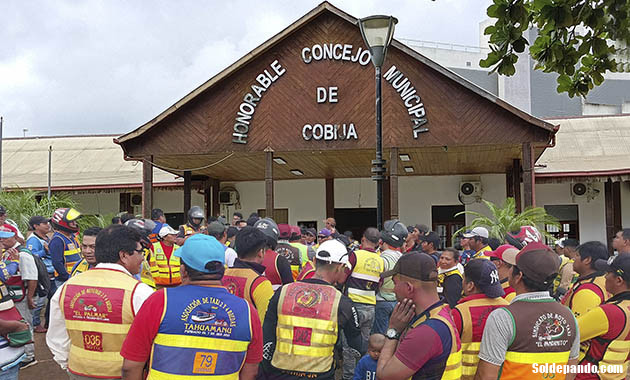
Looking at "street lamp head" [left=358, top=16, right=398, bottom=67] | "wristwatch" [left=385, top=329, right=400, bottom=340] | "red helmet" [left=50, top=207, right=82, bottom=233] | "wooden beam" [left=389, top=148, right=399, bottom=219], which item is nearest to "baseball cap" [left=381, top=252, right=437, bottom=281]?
"wristwatch" [left=385, top=329, right=400, bottom=340]

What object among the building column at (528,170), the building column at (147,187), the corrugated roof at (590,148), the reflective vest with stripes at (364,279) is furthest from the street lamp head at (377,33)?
the corrugated roof at (590,148)

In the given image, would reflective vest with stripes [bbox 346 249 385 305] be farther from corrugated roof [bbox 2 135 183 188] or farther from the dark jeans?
corrugated roof [bbox 2 135 183 188]

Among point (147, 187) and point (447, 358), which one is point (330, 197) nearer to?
point (147, 187)

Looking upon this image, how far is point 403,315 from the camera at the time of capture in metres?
3.33

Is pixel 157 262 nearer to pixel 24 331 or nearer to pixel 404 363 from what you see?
pixel 24 331

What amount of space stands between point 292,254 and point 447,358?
12.9 feet

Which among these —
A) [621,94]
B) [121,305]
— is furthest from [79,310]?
[621,94]

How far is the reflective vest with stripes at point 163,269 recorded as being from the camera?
7906 mm

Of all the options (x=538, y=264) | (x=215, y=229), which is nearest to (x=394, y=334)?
(x=538, y=264)

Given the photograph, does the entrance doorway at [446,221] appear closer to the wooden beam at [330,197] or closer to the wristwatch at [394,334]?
the wooden beam at [330,197]

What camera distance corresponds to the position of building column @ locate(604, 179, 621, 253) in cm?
1997

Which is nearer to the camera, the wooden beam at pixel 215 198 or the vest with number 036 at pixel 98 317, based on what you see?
the vest with number 036 at pixel 98 317

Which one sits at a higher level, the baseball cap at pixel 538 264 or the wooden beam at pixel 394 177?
the wooden beam at pixel 394 177

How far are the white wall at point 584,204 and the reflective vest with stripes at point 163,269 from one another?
16224 millimetres
